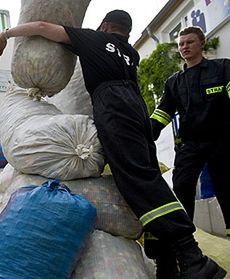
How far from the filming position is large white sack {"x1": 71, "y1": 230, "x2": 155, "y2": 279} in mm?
1421

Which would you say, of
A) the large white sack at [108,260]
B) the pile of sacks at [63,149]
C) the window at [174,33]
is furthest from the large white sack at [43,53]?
the window at [174,33]

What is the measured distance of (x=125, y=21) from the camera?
6.49 feet

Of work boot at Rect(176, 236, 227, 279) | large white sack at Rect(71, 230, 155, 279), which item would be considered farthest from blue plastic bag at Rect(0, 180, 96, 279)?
work boot at Rect(176, 236, 227, 279)

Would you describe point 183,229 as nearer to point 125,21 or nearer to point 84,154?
point 84,154

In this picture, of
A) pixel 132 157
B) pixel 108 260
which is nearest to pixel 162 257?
pixel 108 260

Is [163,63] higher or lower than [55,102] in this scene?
lower

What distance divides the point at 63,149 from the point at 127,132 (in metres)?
0.26

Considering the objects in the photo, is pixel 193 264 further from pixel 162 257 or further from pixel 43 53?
pixel 43 53

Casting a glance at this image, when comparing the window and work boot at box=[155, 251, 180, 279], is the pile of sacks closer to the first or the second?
work boot at box=[155, 251, 180, 279]

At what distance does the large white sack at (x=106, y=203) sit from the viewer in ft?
5.44

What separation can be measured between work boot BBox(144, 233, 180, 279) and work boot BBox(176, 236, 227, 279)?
9 centimetres

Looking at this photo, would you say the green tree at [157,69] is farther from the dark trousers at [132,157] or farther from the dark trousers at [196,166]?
the dark trousers at [132,157]

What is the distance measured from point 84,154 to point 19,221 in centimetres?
40

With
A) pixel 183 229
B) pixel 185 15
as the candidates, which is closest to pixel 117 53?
pixel 183 229
